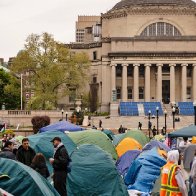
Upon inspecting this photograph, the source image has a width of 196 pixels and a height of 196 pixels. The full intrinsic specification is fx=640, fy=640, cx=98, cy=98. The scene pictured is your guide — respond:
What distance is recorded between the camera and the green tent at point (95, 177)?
15109 mm

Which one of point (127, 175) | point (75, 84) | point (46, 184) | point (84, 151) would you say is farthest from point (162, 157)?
point (75, 84)

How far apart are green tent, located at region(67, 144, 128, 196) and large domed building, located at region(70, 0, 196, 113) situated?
7610 cm

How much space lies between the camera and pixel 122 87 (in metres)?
95.8

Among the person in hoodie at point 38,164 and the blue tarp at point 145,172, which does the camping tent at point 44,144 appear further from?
the person in hoodie at point 38,164

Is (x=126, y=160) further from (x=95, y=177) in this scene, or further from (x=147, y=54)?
(x=147, y=54)

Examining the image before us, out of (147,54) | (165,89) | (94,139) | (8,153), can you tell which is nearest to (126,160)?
(94,139)

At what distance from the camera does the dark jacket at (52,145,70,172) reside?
51.8 feet

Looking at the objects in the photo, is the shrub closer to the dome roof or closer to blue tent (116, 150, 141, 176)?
blue tent (116, 150, 141, 176)

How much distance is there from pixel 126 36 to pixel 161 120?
75.8 ft

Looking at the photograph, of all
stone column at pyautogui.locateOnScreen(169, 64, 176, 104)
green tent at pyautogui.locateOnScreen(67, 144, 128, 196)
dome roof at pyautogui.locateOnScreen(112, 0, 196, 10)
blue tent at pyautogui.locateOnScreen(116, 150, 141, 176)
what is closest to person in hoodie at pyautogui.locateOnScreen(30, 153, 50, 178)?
green tent at pyautogui.locateOnScreen(67, 144, 128, 196)

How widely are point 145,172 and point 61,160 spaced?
375cm

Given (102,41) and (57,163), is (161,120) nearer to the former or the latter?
(102,41)

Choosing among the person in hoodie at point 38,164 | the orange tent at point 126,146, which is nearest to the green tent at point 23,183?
the person in hoodie at point 38,164

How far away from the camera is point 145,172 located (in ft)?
61.3
